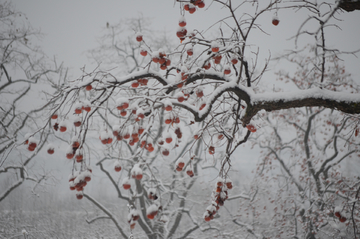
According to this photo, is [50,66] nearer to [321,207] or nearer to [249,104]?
[249,104]

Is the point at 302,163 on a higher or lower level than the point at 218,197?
higher

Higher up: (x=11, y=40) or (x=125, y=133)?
(x=11, y=40)

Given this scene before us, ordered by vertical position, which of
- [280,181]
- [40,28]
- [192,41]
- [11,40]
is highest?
[40,28]

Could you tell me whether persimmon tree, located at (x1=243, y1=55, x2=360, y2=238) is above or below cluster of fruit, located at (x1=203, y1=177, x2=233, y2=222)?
above

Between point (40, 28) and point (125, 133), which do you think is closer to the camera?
point (125, 133)

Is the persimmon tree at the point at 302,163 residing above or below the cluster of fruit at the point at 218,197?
above

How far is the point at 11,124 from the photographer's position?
7836mm

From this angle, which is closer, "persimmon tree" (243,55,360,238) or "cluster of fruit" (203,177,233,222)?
"cluster of fruit" (203,177,233,222)

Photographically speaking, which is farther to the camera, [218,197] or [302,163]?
[302,163]

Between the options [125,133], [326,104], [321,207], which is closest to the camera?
[125,133]

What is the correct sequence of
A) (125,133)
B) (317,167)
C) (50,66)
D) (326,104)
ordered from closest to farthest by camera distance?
1. (125,133)
2. (326,104)
3. (317,167)
4. (50,66)

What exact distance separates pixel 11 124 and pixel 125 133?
870 centimetres

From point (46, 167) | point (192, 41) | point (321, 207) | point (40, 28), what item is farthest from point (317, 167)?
point (40, 28)

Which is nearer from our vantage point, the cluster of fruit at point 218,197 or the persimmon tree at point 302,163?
the cluster of fruit at point 218,197
